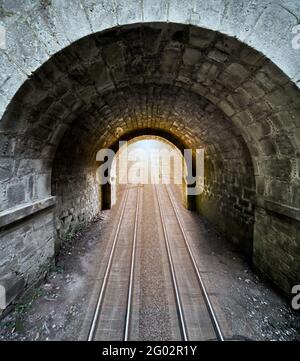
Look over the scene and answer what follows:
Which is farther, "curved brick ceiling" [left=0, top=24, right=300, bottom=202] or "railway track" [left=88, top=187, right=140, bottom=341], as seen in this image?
"railway track" [left=88, top=187, right=140, bottom=341]

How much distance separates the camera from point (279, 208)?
11.1ft

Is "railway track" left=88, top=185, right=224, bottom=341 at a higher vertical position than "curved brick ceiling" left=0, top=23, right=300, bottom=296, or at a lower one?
lower

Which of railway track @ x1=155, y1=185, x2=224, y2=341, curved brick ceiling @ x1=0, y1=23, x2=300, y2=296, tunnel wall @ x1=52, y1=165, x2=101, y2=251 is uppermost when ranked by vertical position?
curved brick ceiling @ x1=0, y1=23, x2=300, y2=296

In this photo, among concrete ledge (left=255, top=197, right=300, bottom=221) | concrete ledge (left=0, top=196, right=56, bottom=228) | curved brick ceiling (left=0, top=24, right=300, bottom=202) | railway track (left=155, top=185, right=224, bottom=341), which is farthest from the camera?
concrete ledge (left=255, top=197, right=300, bottom=221)

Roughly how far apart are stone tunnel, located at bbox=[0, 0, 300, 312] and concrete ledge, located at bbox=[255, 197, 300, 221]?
2 centimetres

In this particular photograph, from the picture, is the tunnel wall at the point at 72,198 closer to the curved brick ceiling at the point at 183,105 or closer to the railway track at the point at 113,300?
the curved brick ceiling at the point at 183,105

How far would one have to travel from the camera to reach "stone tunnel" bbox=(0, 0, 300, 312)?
→ 90.4 inches

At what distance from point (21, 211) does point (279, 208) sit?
417 cm

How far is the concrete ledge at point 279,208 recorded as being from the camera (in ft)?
9.87

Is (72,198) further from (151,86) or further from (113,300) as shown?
(151,86)

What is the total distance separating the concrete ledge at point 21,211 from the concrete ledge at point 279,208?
4151 mm

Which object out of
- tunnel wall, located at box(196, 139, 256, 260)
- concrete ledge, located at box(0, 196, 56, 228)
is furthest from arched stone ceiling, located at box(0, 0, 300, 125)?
tunnel wall, located at box(196, 139, 256, 260)

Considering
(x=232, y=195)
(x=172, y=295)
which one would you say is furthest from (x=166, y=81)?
(x=172, y=295)

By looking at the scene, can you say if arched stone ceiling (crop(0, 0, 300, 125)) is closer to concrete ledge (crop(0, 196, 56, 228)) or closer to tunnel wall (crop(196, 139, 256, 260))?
concrete ledge (crop(0, 196, 56, 228))
